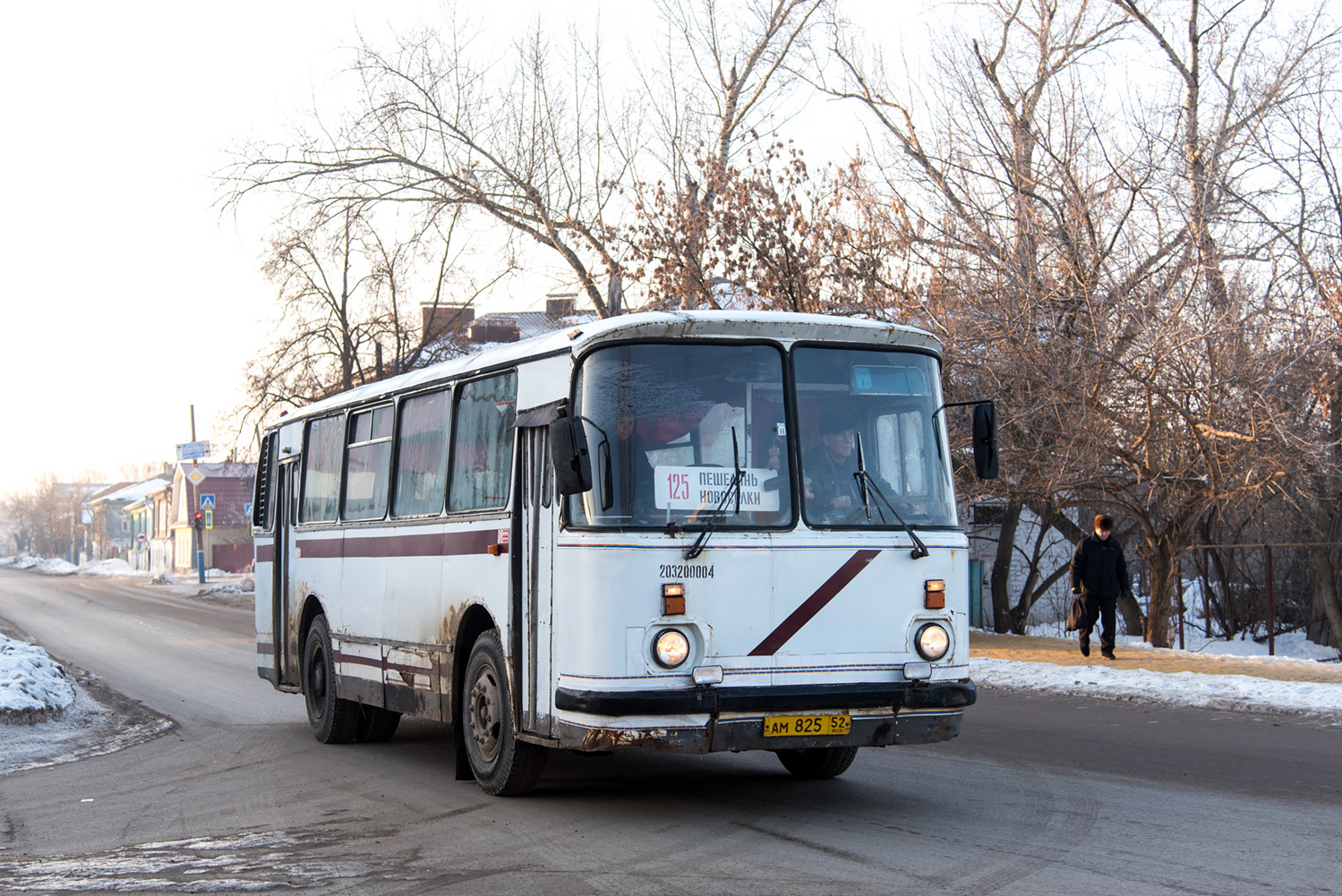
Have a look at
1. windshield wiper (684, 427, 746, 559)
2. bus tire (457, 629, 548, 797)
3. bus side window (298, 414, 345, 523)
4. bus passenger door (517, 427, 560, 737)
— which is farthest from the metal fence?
bus passenger door (517, 427, 560, 737)

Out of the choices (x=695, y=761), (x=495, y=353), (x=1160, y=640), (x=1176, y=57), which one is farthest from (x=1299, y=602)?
(x=495, y=353)

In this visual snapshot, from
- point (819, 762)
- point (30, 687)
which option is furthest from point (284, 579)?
point (819, 762)

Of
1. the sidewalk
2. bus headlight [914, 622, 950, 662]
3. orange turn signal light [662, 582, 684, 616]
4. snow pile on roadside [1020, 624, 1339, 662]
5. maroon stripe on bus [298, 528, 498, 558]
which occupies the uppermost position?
maroon stripe on bus [298, 528, 498, 558]

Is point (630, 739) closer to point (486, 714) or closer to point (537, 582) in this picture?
point (537, 582)

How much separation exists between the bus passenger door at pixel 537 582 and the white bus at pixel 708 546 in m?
0.02

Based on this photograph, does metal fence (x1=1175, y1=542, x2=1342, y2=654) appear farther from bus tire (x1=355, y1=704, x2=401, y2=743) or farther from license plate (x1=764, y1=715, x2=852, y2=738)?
license plate (x1=764, y1=715, x2=852, y2=738)

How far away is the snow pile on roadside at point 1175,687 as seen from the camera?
13875 millimetres

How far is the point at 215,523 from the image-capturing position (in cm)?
8888

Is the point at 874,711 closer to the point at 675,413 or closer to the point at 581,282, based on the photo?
the point at 675,413

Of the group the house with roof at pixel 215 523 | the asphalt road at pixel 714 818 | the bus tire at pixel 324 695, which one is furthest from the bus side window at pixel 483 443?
the house with roof at pixel 215 523

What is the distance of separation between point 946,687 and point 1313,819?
2.23 m

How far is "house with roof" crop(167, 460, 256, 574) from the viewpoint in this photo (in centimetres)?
8700

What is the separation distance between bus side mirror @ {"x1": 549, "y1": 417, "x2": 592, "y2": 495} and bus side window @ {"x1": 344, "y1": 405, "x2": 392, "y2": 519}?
3.82 meters

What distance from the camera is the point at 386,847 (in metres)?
7.49
